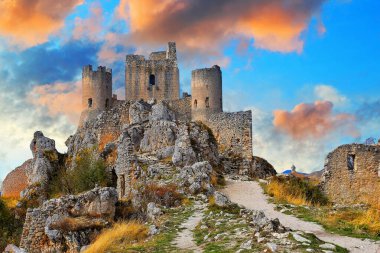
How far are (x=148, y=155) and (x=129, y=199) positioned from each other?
8205 mm

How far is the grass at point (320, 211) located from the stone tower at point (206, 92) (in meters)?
25.0

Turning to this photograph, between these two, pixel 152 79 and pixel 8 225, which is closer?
pixel 8 225

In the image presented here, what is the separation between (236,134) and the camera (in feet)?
125

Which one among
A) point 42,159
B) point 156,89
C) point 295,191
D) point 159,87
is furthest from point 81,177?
point 159,87

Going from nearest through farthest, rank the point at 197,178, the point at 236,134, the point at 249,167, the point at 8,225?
the point at 197,178 < the point at 8,225 < the point at 249,167 < the point at 236,134

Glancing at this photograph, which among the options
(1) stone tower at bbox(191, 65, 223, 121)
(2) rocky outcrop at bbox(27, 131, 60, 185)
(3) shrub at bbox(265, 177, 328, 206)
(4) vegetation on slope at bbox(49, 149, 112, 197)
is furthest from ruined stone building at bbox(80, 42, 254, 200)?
(3) shrub at bbox(265, 177, 328, 206)

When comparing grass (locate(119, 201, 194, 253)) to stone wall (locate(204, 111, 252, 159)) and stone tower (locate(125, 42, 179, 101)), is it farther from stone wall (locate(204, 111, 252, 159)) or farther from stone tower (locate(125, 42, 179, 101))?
stone tower (locate(125, 42, 179, 101))

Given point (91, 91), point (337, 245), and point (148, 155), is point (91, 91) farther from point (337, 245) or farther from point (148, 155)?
point (337, 245)

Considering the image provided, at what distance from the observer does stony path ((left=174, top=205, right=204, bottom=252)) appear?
590 inches

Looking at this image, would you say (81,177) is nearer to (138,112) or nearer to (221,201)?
(138,112)

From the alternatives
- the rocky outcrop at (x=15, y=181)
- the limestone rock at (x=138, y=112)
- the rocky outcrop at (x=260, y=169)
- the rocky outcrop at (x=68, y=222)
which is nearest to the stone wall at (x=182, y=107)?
the limestone rock at (x=138, y=112)

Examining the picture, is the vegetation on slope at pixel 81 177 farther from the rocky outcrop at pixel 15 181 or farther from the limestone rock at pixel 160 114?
the rocky outcrop at pixel 15 181

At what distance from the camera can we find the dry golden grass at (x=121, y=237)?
15930 millimetres

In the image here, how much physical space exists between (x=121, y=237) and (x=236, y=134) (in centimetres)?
2157
